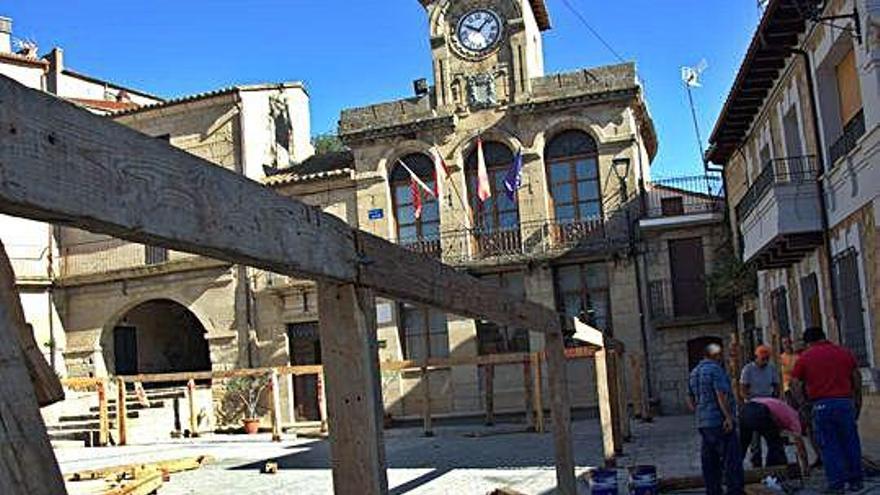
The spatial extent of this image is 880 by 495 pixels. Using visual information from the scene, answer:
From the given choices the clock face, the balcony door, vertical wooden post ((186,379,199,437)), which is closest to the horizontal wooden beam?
vertical wooden post ((186,379,199,437))

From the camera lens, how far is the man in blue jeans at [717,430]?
898 cm

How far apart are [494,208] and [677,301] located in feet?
17.7

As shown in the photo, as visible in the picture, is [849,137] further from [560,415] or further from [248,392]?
[248,392]

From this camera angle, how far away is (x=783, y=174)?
16.1 meters

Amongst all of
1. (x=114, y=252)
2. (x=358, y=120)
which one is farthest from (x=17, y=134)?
(x=114, y=252)

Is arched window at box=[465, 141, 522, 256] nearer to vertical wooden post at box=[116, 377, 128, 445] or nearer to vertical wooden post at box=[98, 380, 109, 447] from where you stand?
vertical wooden post at box=[116, 377, 128, 445]

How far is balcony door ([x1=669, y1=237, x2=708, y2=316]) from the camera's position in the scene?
25.5 meters

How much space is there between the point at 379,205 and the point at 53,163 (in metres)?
25.4

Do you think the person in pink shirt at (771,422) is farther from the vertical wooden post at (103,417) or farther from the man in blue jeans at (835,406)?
the vertical wooden post at (103,417)

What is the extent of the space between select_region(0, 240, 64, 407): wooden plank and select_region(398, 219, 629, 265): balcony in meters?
23.9

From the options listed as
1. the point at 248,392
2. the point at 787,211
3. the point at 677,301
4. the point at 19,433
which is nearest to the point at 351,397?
the point at 19,433

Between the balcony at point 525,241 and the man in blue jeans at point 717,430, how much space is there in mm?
16570

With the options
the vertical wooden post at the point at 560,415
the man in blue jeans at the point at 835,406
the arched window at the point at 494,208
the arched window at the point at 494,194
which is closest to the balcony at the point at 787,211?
the man in blue jeans at the point at 835,406

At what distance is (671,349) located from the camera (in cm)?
2525
